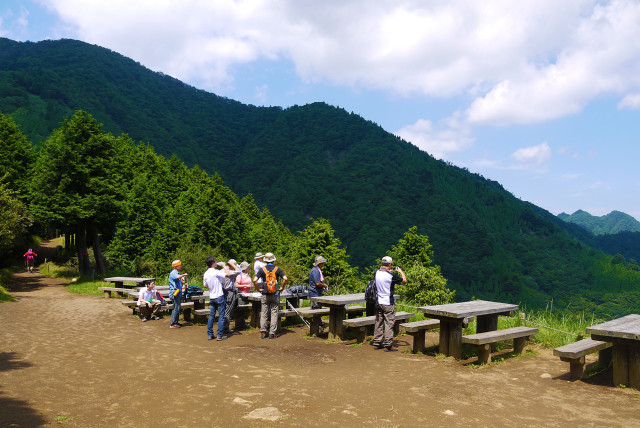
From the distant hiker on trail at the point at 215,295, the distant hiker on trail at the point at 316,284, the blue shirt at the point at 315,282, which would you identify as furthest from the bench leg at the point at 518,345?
the distant hiker on trail at the point at 215,295

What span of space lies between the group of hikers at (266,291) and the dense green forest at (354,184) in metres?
60.5

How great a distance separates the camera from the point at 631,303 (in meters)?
109

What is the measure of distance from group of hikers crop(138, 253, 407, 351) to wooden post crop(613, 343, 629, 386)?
11.8 feet

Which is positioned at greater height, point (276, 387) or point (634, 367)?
point (634, 367)

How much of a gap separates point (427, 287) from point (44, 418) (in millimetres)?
15962

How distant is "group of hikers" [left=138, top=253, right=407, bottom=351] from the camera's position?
8.55 meters

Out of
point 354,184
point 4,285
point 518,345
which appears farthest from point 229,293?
point 354,184

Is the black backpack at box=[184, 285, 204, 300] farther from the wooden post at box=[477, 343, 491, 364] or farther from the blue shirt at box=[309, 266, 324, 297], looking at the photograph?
the wooden post at box=[477, 343, 491, 364]

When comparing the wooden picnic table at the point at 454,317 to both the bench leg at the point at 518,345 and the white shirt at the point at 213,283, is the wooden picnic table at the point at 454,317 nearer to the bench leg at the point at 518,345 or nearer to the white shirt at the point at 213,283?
the bench leg at the point at 518,345

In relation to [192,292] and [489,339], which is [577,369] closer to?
[489,339]

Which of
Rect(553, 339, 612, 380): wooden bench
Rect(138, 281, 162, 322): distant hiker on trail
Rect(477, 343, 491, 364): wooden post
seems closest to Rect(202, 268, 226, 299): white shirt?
Rect(138, 281, 162, 322): distant hiker on trail

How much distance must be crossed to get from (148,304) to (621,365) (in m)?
11.2

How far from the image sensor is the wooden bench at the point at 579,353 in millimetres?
6238

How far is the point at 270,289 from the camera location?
958cm
